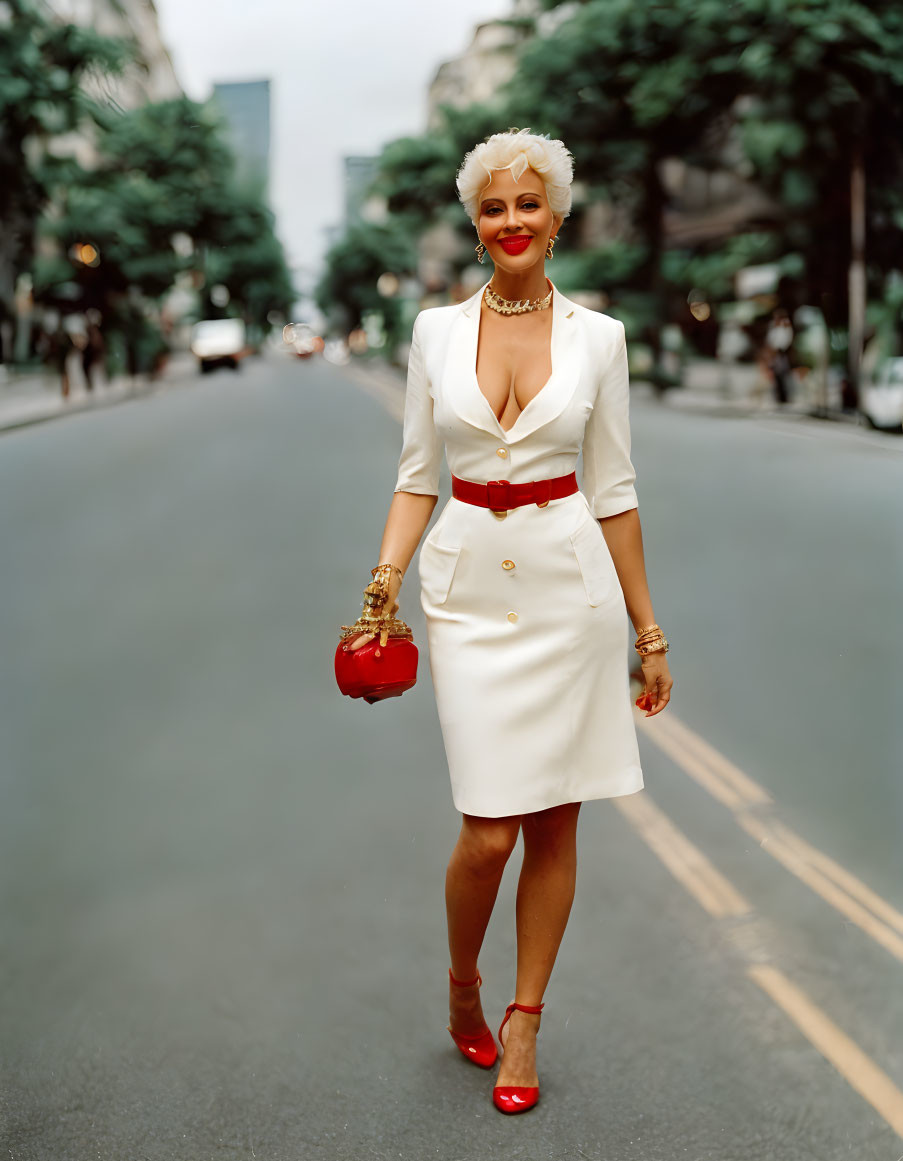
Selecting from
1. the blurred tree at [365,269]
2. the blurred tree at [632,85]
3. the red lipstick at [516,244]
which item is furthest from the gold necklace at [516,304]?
the blurred tree at [365,269]

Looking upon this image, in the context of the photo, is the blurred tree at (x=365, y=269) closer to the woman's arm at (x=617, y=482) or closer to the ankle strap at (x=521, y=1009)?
the woman's arm at (x=617, y=482)

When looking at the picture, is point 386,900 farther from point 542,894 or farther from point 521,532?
point 521,532

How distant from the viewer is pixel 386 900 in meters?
4.17

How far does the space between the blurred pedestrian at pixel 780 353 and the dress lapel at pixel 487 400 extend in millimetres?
26834

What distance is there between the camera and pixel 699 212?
191 feet

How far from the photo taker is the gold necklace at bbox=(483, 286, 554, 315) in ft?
→ 10.1

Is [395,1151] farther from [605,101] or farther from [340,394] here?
[340,394]

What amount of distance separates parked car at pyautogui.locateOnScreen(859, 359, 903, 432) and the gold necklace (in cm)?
2091

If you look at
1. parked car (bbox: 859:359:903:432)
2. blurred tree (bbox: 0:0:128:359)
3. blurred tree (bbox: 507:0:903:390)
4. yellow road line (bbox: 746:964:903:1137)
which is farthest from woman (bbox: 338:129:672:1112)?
blurred tree (bbox: 0:0:128:359)

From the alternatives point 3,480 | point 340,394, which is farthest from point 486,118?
point 3,480

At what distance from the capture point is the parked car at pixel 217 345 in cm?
5784

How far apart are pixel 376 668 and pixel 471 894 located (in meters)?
0.57

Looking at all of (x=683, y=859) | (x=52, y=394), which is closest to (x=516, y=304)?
(x=683, y=859)

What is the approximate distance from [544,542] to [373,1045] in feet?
3.96
